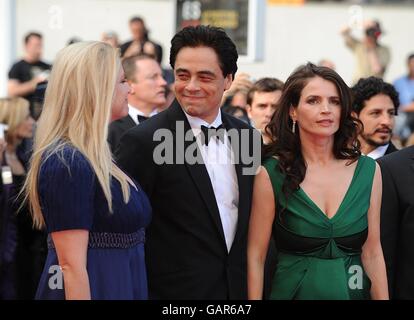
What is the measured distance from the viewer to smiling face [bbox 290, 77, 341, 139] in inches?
191

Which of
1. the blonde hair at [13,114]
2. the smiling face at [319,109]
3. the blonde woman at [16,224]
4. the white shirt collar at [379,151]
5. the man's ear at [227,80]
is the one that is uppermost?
the man's ear at [227,80]

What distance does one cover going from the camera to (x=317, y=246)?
4.71m

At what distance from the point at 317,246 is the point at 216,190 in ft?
1.86

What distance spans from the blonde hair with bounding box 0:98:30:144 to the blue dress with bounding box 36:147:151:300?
12.0ft

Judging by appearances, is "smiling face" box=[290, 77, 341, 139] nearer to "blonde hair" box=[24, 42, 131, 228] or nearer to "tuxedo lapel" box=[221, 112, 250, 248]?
"tuxedo lapel" box=[221, 112, 250, 248]

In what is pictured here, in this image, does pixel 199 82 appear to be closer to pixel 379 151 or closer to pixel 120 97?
pixel 120 97

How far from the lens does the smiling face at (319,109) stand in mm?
4859

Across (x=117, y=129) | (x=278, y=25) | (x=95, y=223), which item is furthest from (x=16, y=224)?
(x=278, y=25)

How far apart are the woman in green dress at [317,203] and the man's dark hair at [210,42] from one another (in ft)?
1.24

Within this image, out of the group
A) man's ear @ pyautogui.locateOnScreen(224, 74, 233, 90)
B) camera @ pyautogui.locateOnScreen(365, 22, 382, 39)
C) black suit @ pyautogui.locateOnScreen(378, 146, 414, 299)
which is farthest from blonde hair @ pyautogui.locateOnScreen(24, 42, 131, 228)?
camera @ pyautogui.locateOnScreen(365, 22, 382, 39)

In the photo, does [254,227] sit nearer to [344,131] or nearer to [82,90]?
[344,131]

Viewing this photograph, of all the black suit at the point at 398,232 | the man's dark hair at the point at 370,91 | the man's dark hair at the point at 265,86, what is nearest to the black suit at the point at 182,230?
the black suit at the point at 398,232

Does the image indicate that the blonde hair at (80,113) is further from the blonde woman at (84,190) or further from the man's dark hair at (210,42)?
the man's dark hair at (210,42)
